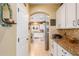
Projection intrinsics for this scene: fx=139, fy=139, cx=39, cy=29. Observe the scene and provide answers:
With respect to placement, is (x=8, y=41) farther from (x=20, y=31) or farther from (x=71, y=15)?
(x=71, y=15)

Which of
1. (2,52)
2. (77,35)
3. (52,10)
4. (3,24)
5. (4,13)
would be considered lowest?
(2,52)

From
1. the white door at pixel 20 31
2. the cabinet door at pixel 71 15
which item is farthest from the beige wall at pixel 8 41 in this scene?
the cabinet door at pixel 71 15

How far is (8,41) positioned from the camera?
2830mm

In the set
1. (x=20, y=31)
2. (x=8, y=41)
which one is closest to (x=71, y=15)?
(x=20, y=31)

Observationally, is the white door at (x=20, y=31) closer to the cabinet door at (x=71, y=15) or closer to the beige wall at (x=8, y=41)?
the beige wall at (x=8, y=41)

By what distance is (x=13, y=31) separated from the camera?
9.35 ft

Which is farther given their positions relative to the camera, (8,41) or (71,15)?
(71,15)

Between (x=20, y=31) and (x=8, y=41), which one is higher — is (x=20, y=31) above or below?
above

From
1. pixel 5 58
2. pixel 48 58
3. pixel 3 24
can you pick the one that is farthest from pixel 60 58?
pixel 3 24

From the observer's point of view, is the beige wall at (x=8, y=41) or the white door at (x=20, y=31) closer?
the beige wall at (x=8, y=41)

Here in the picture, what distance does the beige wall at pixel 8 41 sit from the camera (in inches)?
111

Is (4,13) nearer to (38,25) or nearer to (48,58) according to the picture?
(48,58)

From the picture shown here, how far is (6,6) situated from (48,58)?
1.91m

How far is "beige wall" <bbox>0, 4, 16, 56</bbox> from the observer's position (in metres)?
2.81
